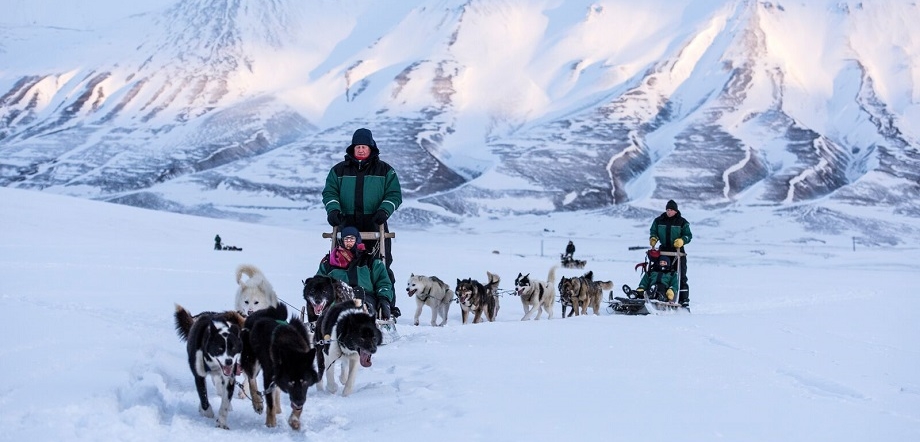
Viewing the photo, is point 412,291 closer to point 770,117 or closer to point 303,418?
point 303,418

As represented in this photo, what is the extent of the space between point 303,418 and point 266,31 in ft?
391

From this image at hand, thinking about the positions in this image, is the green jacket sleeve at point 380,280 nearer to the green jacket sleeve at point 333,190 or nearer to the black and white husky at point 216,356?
the green jacket sleeve at point 333,190

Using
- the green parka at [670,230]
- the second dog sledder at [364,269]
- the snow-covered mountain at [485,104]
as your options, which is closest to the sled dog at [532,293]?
the green parka at [670,230]

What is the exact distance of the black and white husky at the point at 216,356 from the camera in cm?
429

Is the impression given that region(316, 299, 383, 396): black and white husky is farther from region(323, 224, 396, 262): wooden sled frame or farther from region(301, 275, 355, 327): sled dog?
region(323, 224, 396, 262): wooden sled frame

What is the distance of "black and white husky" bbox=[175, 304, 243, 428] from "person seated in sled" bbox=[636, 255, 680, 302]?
7.81 m

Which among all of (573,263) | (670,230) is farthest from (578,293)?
(573,263)

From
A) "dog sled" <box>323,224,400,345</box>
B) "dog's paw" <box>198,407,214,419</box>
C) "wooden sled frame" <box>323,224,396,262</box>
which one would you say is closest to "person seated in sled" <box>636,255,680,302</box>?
"dog sled" <box>323,224,400,345</box>

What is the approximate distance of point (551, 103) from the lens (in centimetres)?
9462

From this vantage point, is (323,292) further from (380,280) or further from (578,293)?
(578,293)

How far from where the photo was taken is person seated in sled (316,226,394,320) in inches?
254

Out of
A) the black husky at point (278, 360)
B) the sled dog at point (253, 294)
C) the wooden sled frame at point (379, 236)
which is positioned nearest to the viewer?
the black husky at point (278, 360)

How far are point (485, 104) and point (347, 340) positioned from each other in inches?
3546

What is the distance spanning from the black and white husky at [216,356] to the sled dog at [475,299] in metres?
5.37
